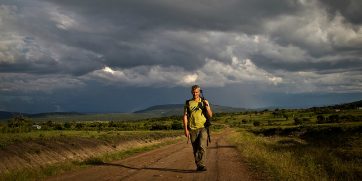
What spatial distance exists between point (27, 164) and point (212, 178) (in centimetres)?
1665

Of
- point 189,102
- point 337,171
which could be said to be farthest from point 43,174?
point 337,171

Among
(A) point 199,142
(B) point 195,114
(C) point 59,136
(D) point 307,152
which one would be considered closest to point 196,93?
(B) point 195,114

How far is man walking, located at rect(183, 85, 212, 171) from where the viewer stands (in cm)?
1620

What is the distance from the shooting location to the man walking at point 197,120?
16.2 metres

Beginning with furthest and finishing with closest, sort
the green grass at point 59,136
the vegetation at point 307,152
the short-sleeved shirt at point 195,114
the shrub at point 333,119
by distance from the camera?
the shrub at point 333,119 → the green grass at point 59,136 → the vegetation at point 307,152 → the short-sleeved shirt at point 195,114

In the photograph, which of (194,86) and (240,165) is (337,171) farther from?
(194,86)

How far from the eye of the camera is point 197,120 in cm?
1628

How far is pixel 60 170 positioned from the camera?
18.0 metres

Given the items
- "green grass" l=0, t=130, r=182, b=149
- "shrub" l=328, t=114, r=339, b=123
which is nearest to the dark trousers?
"green grass" l=0, t=130, r=182, b=149

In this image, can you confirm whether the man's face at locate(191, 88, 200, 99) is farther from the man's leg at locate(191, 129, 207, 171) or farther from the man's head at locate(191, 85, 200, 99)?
the man's leg at locate(191, 129, 207, 171)

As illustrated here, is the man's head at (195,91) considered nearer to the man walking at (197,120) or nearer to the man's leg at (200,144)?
the man walking at (197,120)

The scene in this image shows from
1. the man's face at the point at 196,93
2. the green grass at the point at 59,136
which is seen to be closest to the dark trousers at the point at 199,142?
the man's face at the point at 196,93

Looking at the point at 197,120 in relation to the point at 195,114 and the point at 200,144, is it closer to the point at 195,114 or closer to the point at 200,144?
the point at 195,114

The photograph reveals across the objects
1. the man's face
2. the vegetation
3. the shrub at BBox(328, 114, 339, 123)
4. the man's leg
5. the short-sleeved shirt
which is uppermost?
the man's face
